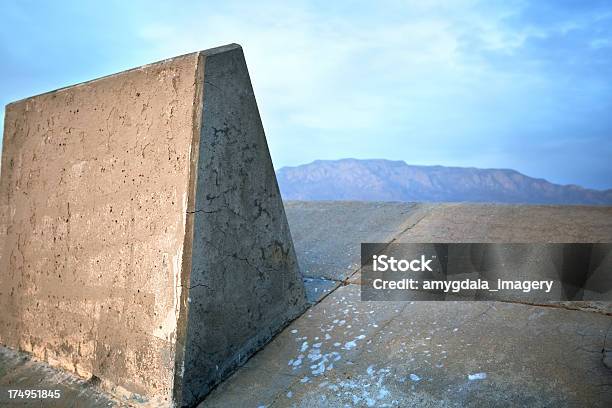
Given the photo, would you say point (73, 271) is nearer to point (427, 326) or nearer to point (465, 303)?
point (427, 326)

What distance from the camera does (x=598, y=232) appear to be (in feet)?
9.64

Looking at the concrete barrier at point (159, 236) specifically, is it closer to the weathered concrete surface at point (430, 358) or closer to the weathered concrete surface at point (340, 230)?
the weathered concrete surface at point (430, 358)

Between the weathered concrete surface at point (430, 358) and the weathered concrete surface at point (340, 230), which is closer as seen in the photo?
the weathered concrete surface at point (430, 358)

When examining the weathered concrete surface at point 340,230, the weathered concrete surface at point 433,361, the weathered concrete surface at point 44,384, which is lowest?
the weathered concrete surface at point 44,384

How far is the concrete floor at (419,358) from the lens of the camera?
1.70 m

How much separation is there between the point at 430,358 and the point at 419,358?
49 millimetres

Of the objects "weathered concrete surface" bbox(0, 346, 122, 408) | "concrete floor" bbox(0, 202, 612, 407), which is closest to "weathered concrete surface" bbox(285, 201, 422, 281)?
"concrete floor" bbox(0, 202, 612, 407)

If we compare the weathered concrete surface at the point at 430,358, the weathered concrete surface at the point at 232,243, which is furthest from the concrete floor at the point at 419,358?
the weathered concrete surface at the point at 232,243

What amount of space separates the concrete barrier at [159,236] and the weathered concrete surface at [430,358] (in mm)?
217

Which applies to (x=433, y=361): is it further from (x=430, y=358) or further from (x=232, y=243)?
(x=232, y=243)

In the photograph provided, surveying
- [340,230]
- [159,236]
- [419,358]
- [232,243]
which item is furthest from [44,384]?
[340,230]

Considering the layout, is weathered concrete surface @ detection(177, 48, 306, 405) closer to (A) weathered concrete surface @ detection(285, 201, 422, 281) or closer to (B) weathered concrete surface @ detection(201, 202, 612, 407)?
(B) weathered concrete surface @ detection(201, 202, 612, 407)

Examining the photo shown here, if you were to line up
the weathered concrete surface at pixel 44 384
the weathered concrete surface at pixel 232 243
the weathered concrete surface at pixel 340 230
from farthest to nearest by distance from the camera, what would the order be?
the weathered concrete surface at pixel 340 230 → the weathered concrete surface at pixel 44 384 → the weathered concrete surface at pixel 232 243

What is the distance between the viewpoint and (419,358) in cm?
195
